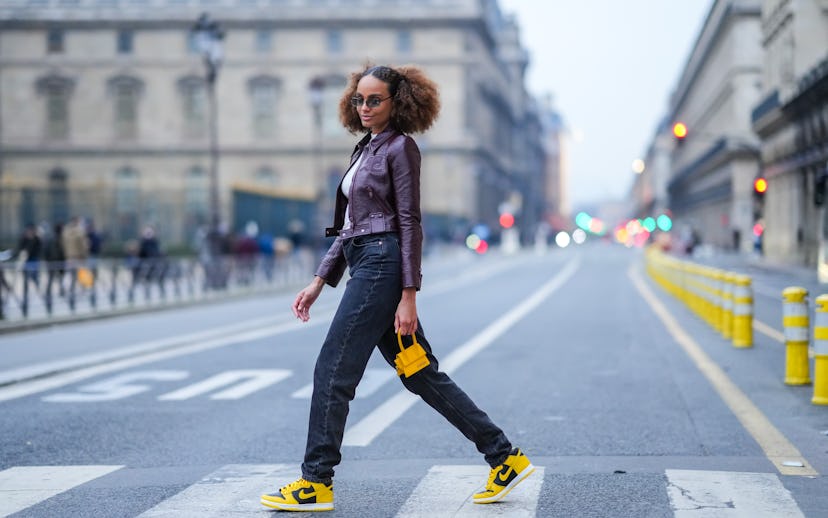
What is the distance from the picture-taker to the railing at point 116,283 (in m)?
21.8

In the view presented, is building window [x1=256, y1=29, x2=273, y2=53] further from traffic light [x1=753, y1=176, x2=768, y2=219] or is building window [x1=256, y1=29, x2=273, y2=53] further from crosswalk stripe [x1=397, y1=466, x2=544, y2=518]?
crosswalk stripe [x1=397, y1=466, x2=544, y2=518]

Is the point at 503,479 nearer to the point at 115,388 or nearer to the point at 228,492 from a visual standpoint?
the point at 228,492

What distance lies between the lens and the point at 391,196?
5969 mm

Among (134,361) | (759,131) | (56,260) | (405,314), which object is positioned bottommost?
(134,361)

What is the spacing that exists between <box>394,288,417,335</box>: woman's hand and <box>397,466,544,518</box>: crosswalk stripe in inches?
33.6

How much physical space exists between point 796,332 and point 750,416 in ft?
5.71

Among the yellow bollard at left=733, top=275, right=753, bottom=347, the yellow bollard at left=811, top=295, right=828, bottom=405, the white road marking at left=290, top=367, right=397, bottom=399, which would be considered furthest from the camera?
the yellow bollard at left=733, top=275, right=753, bottom=347

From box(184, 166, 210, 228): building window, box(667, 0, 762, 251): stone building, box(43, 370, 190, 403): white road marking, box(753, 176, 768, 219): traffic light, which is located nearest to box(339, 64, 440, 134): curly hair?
box(43, 370, 190, 403): white road marking

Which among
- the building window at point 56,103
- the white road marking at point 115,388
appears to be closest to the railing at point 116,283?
the white road marking at point 115,388

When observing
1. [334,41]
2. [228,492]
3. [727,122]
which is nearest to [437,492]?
[228,492]

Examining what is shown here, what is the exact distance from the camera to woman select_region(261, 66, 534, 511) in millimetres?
5875

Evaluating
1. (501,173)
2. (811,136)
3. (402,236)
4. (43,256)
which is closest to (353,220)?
(402,236)

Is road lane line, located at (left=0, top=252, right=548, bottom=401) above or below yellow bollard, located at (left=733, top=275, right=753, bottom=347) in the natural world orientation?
below

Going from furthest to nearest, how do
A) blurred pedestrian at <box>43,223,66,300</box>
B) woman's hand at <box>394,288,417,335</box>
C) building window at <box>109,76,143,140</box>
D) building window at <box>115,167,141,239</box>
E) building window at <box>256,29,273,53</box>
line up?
1. building window at <box>109,76,143,140</box>
2. building window at <box>256,29,273,53</box>
3. building window at <box>115,167,141,239</box>
4. blurred pedestrian at <box>43,223,66,300</box>
5. woman's hand at <box>394,288,417,335</box>
